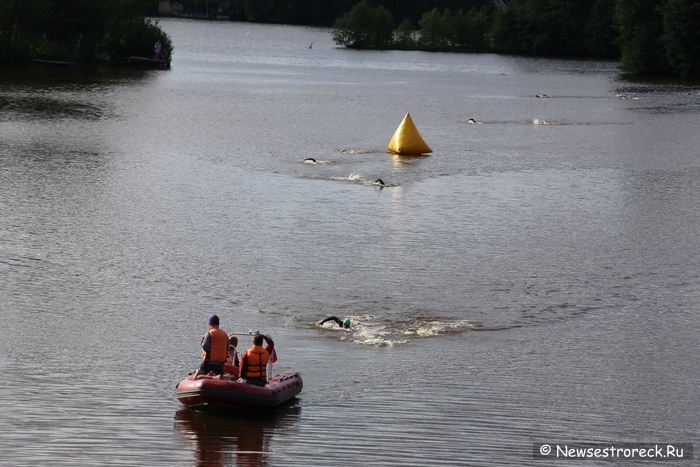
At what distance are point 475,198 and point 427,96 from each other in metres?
46.3

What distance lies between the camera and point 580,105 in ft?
266

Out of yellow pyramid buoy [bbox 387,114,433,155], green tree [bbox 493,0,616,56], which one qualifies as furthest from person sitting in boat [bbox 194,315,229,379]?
green tree [bbox 493,0,616,56]

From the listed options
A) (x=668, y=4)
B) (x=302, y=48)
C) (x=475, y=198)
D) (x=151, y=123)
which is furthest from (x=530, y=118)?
(x=302, y=48)

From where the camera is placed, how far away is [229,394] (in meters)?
17.7

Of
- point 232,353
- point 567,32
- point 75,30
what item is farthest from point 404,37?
point 232,353

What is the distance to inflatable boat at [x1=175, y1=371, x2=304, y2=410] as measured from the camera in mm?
17672

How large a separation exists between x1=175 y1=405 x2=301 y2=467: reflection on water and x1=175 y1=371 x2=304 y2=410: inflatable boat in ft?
0.74

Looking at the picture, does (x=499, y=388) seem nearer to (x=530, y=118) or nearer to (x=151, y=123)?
(x=151, y=123)

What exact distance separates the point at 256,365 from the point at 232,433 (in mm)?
1270

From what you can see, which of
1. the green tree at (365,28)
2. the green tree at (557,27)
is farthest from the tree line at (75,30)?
the green tree at (557,27)

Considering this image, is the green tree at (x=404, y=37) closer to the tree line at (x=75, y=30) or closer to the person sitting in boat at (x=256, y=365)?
the tree line at (x=75, y=30)

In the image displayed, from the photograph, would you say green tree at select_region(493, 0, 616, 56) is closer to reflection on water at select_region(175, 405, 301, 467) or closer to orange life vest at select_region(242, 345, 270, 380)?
orange life vest at select_region(242, 345, 270, 380)

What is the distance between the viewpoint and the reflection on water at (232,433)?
16344 millimetres

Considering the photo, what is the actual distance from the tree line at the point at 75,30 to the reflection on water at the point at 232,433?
7782cm
